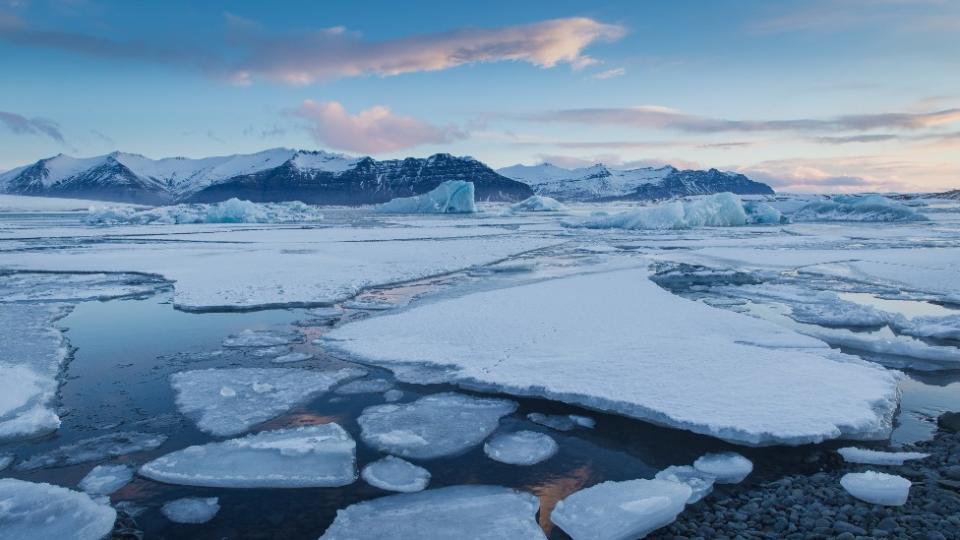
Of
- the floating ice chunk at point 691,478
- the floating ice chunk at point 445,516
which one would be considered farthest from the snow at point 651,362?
the floating ice chunk at point 445,516

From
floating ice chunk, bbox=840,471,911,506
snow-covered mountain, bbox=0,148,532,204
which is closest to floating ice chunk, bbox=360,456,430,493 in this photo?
floating ice chunk, bbox=840,471,911,506

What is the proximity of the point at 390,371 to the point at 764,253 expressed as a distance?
44.1 ft

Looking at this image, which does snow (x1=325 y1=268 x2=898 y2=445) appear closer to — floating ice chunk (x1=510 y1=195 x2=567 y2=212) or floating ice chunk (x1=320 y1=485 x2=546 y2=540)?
floating ice chunk (x1=320 y1=485 x2=546 y2=540)

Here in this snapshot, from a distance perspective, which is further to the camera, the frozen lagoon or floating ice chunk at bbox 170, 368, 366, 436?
floating ice chunk at bbox 170, 368, 366, 436

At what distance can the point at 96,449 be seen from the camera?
4.29 metres

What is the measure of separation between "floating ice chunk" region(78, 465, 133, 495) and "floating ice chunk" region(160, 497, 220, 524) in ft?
1.56

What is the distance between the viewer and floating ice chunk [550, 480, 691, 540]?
10.8ft

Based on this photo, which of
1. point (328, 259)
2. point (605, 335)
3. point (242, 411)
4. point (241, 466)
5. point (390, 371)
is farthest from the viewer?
point (328, 259)

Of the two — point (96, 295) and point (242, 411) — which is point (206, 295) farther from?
point (242, 411)

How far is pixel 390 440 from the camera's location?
4.46 meters

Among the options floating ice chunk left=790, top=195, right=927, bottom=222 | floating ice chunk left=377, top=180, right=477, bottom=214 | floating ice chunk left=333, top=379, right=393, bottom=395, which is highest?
floating ice chunk left=377, top=180, right=477, bottom=214

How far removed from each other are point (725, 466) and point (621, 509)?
102 centimetres

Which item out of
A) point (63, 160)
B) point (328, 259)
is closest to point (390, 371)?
point (328, 259)

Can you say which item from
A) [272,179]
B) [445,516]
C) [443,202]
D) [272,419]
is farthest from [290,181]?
[445,516]
